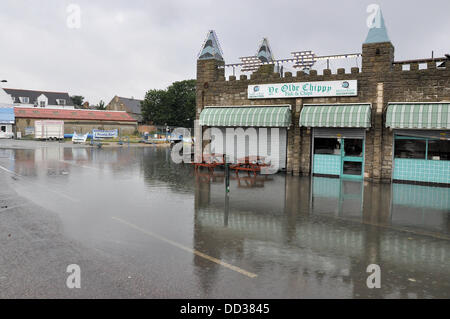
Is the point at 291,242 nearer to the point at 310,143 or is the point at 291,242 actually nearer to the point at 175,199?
the point at 175,199

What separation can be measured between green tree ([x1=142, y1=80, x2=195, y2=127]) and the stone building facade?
6846 centimetres

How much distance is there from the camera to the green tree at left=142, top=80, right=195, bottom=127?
8869 cm

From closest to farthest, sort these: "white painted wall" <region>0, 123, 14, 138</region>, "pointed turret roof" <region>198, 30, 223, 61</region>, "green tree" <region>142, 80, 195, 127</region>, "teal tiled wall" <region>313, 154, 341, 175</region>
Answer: "teal tiled wall" <region>313, 154, 341, 175</region>
"pointed turret roof" <region>198, 30, 223, 61</region>
"white painted wall" <region>0, 123, 14, 138</region>
"green tree" <region>142, 80, 195, 127</region>

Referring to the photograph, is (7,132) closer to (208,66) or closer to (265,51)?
(265,51)

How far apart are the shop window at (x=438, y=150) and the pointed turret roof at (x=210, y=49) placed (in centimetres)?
1288

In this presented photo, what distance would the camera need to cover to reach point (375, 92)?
17984 mm

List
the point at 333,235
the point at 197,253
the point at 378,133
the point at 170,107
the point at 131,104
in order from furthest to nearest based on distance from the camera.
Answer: the point at 131,104
the point at 170,107
the point at 378,133
the point at 333,235
the point at 197,253

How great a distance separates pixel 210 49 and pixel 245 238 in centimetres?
1719

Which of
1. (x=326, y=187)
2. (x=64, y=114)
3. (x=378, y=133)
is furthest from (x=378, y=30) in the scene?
(x=64, y=114)

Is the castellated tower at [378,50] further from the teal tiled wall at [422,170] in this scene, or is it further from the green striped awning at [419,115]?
the teal tiled wall at [422,170]

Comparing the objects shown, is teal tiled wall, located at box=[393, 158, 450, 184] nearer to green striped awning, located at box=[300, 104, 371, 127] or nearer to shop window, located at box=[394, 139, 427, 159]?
shop window, located at box=[394, 139, 427, 159]

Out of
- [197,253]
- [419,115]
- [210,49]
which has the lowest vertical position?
[197,253]

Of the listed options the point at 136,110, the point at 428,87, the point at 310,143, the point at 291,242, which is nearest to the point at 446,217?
the point at 291,242

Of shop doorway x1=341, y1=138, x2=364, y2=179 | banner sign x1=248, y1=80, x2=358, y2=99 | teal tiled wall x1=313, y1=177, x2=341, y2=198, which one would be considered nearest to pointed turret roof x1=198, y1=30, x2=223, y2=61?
banner sign x1=248, y1=80, x2=358, y2=99
